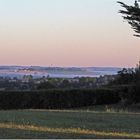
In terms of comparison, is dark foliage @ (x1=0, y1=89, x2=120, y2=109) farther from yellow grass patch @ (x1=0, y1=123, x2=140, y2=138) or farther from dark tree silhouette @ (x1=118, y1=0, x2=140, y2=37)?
yellow grass patch @ (x1=0, y1=123, x2=140, y2=138)

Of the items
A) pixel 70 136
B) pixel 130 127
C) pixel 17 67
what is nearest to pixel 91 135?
pixel 70 136

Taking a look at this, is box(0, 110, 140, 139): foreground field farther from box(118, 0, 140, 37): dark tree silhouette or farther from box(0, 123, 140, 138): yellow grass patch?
box(118, 0, 140, 37): dark tree silhouette

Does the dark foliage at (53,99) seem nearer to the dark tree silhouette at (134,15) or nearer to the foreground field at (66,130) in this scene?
the dark tree silhouette at (134,15)

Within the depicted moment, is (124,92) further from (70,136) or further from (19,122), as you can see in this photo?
(70,136)

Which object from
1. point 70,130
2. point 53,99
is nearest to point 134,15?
point 53,99

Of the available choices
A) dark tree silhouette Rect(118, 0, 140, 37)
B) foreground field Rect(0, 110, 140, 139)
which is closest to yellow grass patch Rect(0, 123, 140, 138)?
foreground field Rect(0, 110, 140, 139)

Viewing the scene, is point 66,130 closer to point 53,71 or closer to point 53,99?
point 53,99

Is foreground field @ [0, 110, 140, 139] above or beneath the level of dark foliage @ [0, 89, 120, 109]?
beneath

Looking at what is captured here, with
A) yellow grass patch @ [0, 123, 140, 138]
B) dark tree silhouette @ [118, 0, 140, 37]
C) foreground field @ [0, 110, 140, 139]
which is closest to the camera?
foreground field @ [0, 110, 140, 139]

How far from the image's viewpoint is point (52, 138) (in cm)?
1251

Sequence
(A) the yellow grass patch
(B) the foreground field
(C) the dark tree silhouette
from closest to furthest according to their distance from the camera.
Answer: (B) the foreground field < (A) the yellow grass patch < (C) the dark tree silhouette

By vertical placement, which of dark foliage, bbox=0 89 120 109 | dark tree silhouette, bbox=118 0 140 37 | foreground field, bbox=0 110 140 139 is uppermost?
dark tree silhouette, bbox=118 0 140 37

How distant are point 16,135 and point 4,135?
1.00ft

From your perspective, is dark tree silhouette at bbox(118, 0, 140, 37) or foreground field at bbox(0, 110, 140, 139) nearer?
foreground field at bbox(0, 110, 140, 139)
